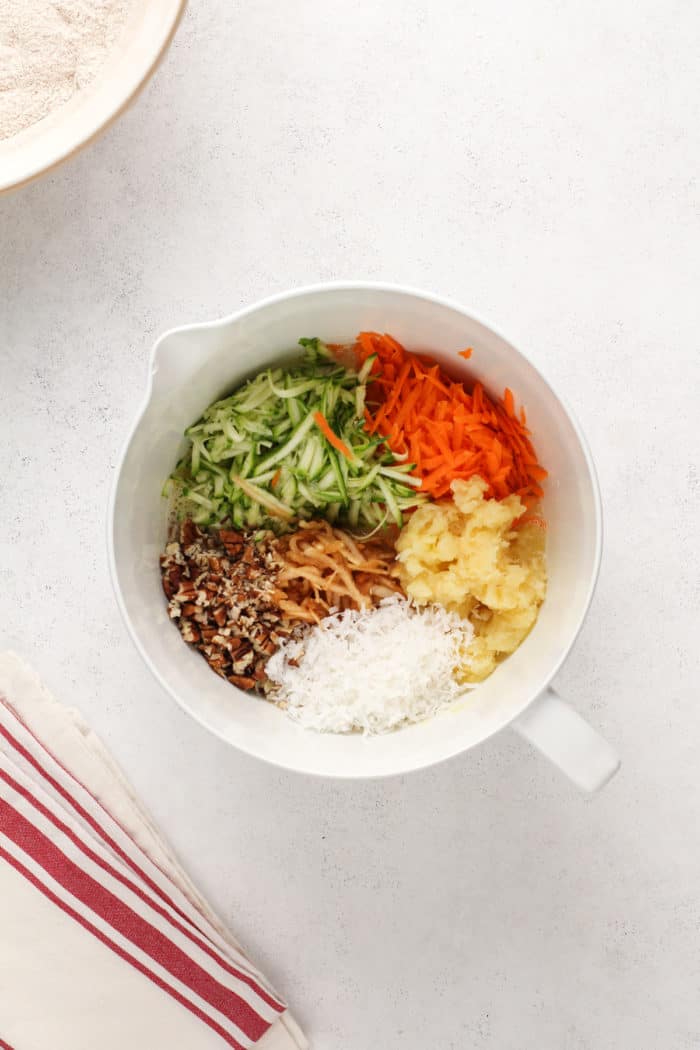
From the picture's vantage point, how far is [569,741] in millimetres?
1090

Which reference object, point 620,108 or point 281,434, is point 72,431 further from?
point 620,108

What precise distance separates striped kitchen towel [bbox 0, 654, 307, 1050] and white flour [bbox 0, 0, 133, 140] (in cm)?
85

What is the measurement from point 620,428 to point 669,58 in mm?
601

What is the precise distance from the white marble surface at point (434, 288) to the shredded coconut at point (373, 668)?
0.90 ft

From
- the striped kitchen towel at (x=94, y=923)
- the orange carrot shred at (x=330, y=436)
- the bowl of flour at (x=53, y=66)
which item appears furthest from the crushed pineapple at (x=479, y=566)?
the bowl of flour at (x=53, y=66)

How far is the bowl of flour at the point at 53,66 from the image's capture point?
1.28 m

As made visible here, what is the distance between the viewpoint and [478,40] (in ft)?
4.69

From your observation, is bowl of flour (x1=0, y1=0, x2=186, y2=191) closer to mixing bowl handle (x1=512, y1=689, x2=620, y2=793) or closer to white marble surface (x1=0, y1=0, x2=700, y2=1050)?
white marble surface (x1=0, y1=0, x2=700, y2=1050)

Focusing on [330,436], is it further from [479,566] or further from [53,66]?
[53,66]

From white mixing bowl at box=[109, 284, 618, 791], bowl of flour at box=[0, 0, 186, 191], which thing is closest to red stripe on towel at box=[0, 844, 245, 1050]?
white mixing bowl at box=[109, 284, 618, 791]

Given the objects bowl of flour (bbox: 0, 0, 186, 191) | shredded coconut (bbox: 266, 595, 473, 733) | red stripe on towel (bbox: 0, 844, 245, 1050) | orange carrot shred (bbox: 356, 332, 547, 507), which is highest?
bowl of flour (bbox: 0, 0, 186, 191)

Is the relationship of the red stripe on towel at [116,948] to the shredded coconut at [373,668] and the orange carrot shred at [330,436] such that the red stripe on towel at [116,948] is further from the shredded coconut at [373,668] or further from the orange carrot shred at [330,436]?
the orange carrot shred at [330,436]

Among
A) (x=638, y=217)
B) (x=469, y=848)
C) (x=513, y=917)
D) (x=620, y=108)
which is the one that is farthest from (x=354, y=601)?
(x=620, y=108)

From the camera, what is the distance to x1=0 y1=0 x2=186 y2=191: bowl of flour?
1284 millimetres
